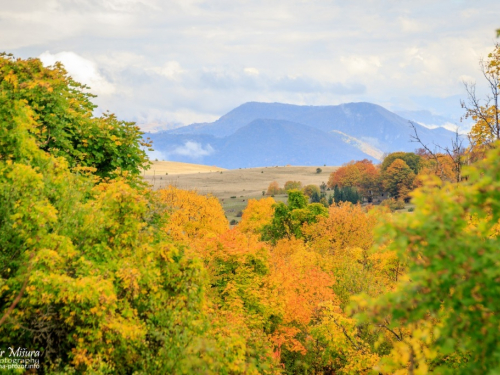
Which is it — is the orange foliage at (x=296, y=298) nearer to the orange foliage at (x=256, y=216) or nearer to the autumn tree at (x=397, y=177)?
the orange foliage at (x=256, y=216)

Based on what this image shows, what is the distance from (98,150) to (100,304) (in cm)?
1321

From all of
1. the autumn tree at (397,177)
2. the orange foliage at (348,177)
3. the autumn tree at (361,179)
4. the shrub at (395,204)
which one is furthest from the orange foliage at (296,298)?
the orange foliage at (348,177)

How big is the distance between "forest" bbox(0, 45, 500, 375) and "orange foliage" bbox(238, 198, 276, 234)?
47102mm

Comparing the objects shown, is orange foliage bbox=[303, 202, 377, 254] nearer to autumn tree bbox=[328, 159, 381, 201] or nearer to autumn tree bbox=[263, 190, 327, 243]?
autumn tree bbox=[263, 190, 327, 243]

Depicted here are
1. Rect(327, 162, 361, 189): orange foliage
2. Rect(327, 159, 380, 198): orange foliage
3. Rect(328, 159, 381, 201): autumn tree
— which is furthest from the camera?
Rect(327, 162, 361, 189): orange foliage

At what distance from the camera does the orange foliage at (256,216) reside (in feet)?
268

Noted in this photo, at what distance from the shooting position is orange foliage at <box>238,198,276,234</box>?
8162cm

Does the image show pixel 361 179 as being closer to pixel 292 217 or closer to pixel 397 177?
pixel 397 177

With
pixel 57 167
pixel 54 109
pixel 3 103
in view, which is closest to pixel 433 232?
pixel 57 167

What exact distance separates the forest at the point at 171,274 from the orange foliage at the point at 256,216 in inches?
1854

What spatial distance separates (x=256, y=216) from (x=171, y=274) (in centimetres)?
7046

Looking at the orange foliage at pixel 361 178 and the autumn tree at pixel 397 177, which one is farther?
the orange foliage at pixel 361 178

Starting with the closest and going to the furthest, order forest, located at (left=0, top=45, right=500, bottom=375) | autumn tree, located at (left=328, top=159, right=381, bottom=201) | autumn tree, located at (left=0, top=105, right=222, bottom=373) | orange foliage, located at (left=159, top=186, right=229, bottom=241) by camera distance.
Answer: forest, located at (left=0, top=45, right=500, bottom=375) → autumn tree, located at (left=0, top=105, right=222, bottom=373) → orange foliage, located at (left=159, top=186, right=229, bottom=241) → autumn tree, located at (left=328, top=159, right=381, bottom=201)

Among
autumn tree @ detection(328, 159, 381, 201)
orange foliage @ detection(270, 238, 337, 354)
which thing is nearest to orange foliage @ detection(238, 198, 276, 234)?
orange foliage @ detection(270, 238, 337, 354)
